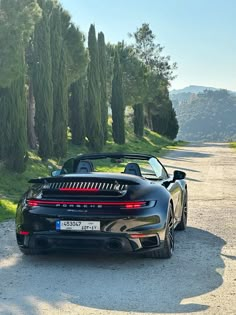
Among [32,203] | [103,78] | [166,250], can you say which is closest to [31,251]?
[32,203]

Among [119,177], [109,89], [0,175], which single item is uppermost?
[109,89]

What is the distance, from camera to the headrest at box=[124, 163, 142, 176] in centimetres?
699

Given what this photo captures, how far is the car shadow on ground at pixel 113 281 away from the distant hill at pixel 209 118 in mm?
129662

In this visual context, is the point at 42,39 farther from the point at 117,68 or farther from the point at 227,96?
the point at 227,96

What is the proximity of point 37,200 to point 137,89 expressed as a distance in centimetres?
4627

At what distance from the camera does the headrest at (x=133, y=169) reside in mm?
6988

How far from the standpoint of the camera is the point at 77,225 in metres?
5.87

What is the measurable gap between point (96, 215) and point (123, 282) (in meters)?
0.85

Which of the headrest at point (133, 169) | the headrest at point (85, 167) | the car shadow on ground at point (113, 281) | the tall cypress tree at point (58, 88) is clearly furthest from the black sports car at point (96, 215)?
the tall cypress tree at point (58, 88)

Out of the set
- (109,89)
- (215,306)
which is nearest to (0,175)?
(215,306)

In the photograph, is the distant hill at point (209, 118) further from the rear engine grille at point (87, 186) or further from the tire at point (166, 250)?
the rear engine grille at point (87, 186)

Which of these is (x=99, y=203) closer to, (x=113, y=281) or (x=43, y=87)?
(x=113, y=281)

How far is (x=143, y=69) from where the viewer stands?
2141 inches

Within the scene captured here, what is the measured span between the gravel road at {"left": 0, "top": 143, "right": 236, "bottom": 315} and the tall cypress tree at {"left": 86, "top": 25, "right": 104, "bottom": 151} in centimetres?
2432
